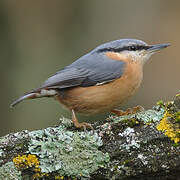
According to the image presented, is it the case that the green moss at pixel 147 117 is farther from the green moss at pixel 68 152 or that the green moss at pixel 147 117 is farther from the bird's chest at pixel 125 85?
the bird's chest at pixel 125 85

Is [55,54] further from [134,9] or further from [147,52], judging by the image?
[147,52]

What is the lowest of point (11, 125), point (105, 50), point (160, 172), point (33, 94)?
point (11, 125)

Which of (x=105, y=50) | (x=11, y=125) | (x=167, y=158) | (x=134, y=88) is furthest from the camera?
(x=11, y=125)

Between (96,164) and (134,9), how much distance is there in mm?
5263

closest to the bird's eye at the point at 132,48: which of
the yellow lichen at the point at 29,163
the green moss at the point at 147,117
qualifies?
the green moss at the point at 147,117

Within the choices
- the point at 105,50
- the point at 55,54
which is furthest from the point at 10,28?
the point at 105,50

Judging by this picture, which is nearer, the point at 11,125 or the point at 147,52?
the point at 147,52

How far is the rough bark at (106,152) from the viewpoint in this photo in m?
2.46

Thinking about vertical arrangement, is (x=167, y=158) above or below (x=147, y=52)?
below

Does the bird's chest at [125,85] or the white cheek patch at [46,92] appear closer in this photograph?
the bird's chest at [125,85]

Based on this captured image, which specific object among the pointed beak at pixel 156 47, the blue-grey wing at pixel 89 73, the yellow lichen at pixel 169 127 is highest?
the pointed beak at pixel 156 47

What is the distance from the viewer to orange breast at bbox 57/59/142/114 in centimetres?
377

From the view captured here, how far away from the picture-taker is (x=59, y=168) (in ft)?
8.26

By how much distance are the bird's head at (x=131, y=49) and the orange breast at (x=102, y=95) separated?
26 centimetres
